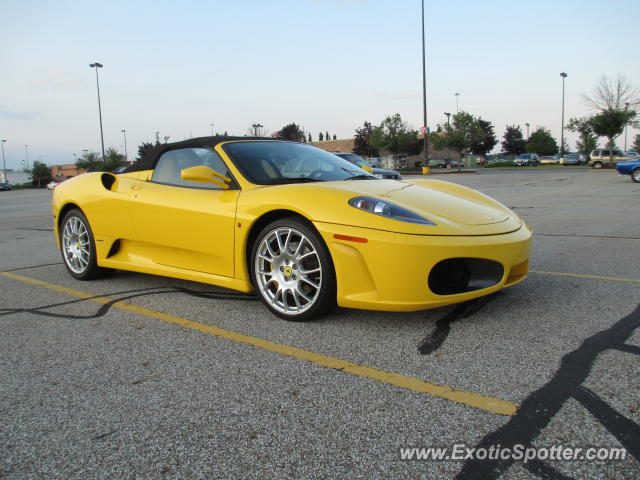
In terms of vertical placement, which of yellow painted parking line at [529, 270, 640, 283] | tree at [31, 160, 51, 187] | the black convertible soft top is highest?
tree at [31, 160, 51, 187]

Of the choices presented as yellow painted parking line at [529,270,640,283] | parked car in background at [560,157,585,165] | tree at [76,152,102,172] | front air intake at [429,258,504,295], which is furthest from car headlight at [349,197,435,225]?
tree at [76,152,102,172]

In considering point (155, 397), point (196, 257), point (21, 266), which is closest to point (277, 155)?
point (196, 257)

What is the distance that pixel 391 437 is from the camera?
1891mm

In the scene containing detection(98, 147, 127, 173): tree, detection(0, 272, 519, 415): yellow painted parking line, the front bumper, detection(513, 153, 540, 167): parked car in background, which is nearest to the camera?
detection(0, 272, 519, 415): yellow painted parking line

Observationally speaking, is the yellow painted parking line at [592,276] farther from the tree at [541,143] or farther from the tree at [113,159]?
the tree at [541,143]

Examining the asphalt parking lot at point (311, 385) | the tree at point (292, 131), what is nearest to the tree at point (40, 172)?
the tree at point (292, 131)

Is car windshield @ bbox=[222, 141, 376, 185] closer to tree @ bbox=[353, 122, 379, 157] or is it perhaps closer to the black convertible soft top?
the black convertible soft top

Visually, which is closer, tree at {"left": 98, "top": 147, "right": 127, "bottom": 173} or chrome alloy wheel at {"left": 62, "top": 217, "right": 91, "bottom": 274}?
chrome alloy wheel at {"left": 62, "top": 217, "right": 91, "bottom": 274}

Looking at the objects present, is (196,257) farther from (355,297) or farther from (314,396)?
(314,396)

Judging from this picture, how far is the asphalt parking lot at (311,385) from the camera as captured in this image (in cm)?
179

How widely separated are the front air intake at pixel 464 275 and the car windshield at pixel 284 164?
121 centimetres

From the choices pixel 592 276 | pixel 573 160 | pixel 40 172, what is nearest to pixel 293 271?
pixel 592 276

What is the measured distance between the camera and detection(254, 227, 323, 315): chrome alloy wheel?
10.5ft

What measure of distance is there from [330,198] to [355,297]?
628 millimetres
